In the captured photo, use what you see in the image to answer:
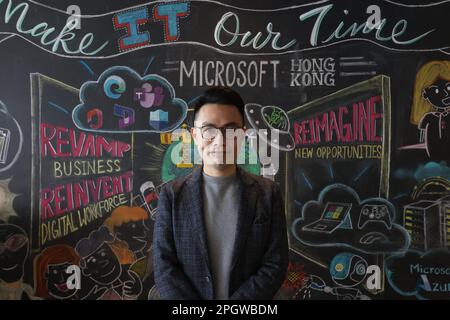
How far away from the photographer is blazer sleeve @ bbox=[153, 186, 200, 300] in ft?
4.33

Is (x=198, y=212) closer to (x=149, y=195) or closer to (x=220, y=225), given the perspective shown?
(x=220, y=225)

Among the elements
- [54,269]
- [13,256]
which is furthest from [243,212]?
[13,256]

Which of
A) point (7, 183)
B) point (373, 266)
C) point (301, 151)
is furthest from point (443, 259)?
point (7, 183)

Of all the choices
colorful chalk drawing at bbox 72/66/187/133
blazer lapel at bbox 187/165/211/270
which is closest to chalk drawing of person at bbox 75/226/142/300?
colorful chalk drawing at bbox 72/66/187/133

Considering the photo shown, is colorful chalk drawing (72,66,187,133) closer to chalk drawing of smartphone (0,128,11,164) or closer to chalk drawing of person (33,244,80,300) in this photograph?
chalk drawing of smartphone (0,128,11,164)

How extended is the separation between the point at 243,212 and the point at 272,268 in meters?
0.21

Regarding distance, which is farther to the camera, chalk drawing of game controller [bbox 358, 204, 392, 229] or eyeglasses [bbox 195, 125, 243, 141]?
chalk drawing of game controller [bbox 358, 204, 392, 229]

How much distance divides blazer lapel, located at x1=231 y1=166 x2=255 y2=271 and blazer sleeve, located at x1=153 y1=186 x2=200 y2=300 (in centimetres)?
17

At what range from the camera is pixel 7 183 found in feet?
8.21

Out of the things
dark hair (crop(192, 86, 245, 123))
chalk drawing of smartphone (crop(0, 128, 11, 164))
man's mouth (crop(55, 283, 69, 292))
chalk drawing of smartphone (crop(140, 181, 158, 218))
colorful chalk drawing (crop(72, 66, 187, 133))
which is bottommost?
man's mouth (crop(55, 283, 69, 292))

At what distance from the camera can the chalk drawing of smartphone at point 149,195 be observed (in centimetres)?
248

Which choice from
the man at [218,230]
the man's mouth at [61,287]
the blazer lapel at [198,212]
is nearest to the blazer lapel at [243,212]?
the man at [218,230]

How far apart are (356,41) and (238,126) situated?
1426 mm

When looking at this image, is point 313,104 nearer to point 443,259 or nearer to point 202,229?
point 443,259
